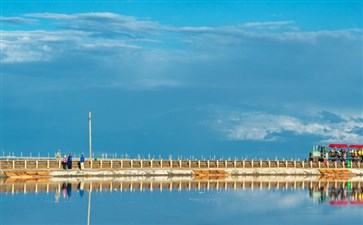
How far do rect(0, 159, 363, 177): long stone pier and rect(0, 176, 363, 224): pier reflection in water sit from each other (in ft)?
12.8

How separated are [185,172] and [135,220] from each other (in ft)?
159

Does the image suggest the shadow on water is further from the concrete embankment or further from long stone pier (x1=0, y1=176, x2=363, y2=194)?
the concrete embankment

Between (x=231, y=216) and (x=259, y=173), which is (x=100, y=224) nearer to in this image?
(x=231, y=216)

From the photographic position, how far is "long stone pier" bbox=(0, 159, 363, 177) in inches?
3639

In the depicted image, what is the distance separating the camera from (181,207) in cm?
6303

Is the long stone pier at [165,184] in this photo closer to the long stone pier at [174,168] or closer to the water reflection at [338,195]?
the water reflection at [338,195]

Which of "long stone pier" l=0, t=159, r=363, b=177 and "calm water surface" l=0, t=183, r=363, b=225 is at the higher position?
"long stone pier" l=0, t=159, r=363, b=177

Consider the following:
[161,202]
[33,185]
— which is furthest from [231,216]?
[33,185]

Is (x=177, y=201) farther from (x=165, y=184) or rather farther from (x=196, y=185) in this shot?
(x=165, y=184)

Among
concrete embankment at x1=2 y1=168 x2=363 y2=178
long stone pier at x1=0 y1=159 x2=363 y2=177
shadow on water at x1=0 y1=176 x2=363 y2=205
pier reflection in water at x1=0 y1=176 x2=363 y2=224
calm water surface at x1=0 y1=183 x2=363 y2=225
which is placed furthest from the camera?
long stone pier at x1=0 y1=159 x2=363 y2=177

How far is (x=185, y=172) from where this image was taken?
102500mm

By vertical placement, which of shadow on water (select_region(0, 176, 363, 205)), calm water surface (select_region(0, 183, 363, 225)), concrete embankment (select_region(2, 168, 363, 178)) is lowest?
calm water surface (select_region(0, 183, 363, 225))

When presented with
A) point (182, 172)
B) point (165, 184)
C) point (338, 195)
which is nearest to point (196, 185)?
point (165, 184)

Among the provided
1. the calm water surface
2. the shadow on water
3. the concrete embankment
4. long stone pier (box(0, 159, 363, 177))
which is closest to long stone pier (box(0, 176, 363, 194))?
the shadow on water
